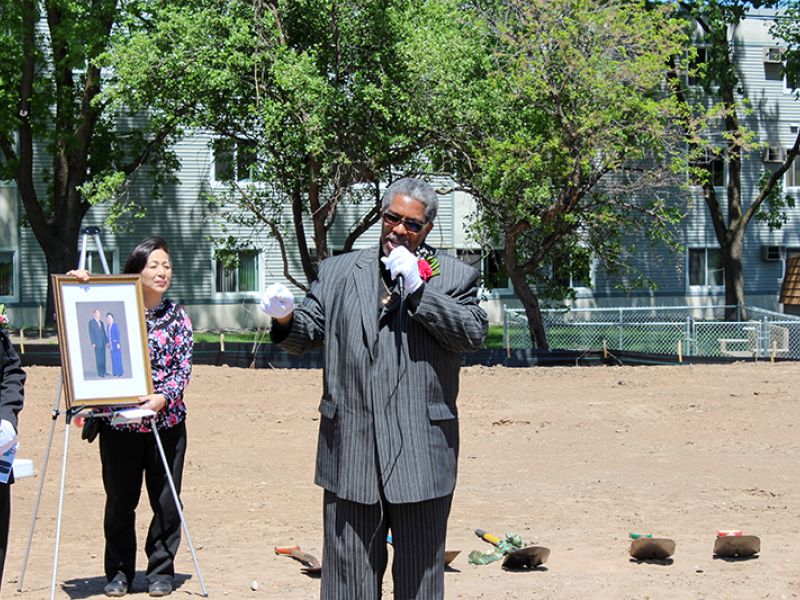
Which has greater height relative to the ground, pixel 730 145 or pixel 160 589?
pixel 730 145

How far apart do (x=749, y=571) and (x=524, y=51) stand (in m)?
16.1

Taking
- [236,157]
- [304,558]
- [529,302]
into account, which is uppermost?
[236,157]

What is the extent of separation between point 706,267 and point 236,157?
845 inches

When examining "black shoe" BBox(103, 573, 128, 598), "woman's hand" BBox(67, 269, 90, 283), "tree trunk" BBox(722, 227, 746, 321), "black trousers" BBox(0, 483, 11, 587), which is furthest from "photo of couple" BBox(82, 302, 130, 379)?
"tree trunk" BBox(722, 227, 746, 321)

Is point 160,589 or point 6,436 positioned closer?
point 6,436

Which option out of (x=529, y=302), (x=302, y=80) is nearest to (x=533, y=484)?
(x=302, y=80)

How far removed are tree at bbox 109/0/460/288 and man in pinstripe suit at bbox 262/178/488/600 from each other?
17496mm

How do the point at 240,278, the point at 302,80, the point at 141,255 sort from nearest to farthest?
the point at 141,255, the point at 302,80, the point at 240,278

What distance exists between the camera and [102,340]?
6.54 m

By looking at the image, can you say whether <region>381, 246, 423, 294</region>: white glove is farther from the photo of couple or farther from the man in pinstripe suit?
the photo of couple

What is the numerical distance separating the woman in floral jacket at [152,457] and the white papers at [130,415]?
6.2 inches

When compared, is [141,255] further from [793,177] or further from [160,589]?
[793,177]

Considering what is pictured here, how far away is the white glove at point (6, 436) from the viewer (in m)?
4.92

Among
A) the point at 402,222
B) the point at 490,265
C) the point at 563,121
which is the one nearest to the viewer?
the point at 402,222
